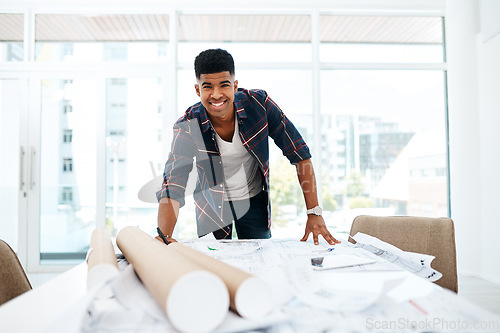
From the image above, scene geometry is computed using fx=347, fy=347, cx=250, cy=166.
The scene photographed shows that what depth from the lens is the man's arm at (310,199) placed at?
1.18 meters

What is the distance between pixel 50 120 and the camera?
3.43 m

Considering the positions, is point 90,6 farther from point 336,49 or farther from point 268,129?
point 268,129

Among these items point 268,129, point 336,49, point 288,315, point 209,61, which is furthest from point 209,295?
point 336,49

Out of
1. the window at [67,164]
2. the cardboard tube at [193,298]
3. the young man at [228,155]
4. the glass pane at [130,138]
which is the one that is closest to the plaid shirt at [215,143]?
the young man at [228,155]

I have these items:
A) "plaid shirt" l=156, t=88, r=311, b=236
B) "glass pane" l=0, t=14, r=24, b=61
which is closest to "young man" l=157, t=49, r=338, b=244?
"plaid shirt" l=156, t=88, r=311, b=236

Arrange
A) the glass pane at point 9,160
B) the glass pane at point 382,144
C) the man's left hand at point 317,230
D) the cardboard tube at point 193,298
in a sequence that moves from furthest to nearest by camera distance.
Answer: the glass pane at point 382,144, the glass pane at point 9,160, the man's left hand at point 317,230, the cardboard tube at point 193,298

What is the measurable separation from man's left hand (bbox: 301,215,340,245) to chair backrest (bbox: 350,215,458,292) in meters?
0.28

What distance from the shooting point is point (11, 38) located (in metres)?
3.37

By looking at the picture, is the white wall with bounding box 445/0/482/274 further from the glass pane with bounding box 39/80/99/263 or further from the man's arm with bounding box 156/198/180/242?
the glass pane with bounding box 39/80/99/263

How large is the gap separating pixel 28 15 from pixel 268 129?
3.14 meters

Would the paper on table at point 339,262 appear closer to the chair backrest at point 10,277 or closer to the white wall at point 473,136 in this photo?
the chair backrest at point 10,277

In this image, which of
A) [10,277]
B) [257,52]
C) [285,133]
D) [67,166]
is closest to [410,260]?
[285,133]

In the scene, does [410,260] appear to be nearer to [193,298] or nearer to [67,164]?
[193,298]

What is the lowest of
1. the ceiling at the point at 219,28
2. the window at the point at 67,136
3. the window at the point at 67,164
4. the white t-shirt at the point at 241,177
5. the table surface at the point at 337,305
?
the table surface at the point at 337,305
